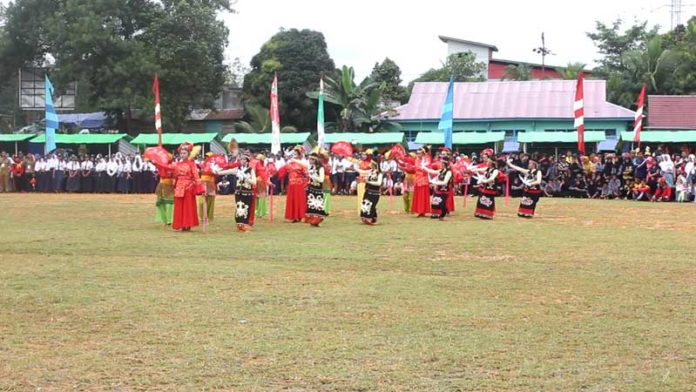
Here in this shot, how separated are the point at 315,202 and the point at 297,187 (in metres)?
1.02

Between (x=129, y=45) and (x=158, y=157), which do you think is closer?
(x=158, y=157)

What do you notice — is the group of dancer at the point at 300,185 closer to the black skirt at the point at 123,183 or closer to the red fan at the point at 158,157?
the red fan at the point at 158,157

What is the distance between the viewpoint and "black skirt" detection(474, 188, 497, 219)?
1891 cm

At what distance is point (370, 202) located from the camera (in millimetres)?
17344

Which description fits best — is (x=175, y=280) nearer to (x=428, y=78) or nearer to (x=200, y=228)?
(x=200, y=228)

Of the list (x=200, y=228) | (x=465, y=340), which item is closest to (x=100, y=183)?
(x=200, y=228)

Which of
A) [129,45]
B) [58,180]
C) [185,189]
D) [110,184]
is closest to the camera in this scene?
[185,189]

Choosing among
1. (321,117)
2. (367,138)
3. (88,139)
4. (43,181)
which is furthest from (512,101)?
(43,181)

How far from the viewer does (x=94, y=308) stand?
8.28m

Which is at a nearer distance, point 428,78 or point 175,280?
point 175,280

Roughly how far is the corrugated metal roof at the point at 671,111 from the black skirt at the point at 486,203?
20.4 m

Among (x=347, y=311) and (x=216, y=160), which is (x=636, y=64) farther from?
(x=347, y=311)

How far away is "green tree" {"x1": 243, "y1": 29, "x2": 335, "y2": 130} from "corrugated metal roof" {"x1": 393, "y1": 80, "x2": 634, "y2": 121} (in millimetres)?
5461

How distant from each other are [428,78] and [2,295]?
142 feet
